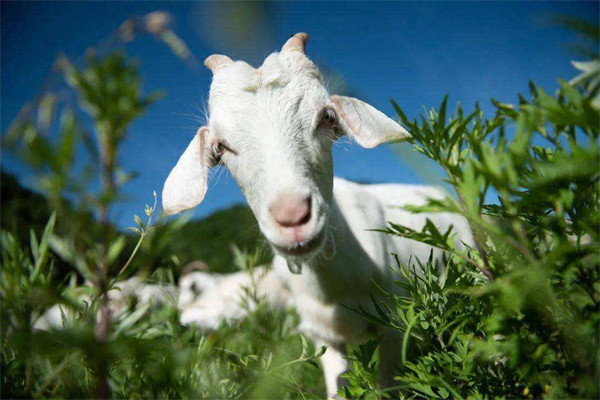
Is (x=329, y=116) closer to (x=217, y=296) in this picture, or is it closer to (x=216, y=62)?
(x=216, y=62)

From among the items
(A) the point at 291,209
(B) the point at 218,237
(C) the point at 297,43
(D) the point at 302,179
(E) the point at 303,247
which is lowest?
(E) the point at 303,247

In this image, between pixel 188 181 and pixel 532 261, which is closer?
pixel 532 261

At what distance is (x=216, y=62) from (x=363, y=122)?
1252 millimetres

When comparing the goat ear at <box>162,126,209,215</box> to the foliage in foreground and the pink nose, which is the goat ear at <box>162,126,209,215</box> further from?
the foliage in foreground

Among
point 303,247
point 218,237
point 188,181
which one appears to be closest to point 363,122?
point 303,247

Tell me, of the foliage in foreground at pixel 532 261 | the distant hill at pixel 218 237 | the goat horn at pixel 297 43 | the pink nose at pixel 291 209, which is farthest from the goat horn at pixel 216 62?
the distant hill at pixel 218 237

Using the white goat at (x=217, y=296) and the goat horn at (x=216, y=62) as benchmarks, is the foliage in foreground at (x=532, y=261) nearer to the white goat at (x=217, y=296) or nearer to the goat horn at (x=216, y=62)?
the goat horn at (x=216, y=62)

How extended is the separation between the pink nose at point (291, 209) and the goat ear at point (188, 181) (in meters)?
0.78

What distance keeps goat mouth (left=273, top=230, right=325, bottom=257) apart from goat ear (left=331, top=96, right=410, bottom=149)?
77 centimetres

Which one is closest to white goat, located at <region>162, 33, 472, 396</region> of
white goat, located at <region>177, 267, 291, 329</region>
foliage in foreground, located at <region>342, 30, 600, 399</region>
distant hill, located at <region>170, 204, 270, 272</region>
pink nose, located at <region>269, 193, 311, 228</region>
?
pink nose, located at <region>269, 193, 311, 228</region>

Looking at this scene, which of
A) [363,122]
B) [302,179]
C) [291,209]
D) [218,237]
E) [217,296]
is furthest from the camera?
[218,237]

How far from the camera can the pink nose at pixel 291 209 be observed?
5.31 ft

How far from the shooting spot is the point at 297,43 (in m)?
2.77

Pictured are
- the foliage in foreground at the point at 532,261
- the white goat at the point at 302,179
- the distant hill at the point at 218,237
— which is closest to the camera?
the foliage in foreground at the point at 532,261
